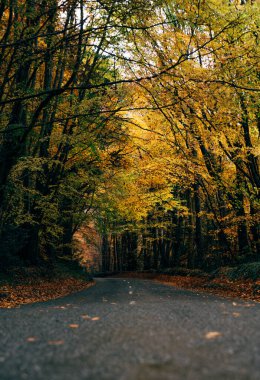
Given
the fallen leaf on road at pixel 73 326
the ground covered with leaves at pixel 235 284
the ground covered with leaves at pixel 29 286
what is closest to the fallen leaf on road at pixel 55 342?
the fallen leaf on road at pixel 73 326

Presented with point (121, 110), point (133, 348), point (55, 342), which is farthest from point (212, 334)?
point (121, 110)

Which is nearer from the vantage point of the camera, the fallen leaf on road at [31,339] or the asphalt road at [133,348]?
the asphalt road at [133,348]

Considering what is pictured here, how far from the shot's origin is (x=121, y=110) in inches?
329

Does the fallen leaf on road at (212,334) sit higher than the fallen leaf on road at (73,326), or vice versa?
the fallen leaf on road at (212,334)

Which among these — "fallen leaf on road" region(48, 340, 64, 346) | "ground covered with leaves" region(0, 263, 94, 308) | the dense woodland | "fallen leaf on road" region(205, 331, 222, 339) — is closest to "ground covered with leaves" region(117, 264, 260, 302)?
the dense woodland

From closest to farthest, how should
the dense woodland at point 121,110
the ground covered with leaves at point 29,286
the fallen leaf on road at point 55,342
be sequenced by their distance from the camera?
the fallen leaf on road at point 55,342
the dense woodland at point 121,110
the ground covered with leaves at point 29,286

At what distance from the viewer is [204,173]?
45.3 ft

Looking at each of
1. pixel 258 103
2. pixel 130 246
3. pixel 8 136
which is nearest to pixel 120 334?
pixel 8 136

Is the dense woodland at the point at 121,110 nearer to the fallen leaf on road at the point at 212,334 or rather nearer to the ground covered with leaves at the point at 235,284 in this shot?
the ground covered with leaves at the point at 235,284

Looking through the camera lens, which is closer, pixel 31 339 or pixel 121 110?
pixel 31 339

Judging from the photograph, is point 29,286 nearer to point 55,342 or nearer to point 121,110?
point 121,110

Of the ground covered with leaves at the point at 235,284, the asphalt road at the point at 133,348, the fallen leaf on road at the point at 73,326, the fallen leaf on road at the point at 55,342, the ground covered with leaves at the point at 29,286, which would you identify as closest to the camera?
the asphalt road at the point at 133,348

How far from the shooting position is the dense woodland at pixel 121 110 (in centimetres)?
775

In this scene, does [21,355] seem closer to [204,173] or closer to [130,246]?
[204,173]
